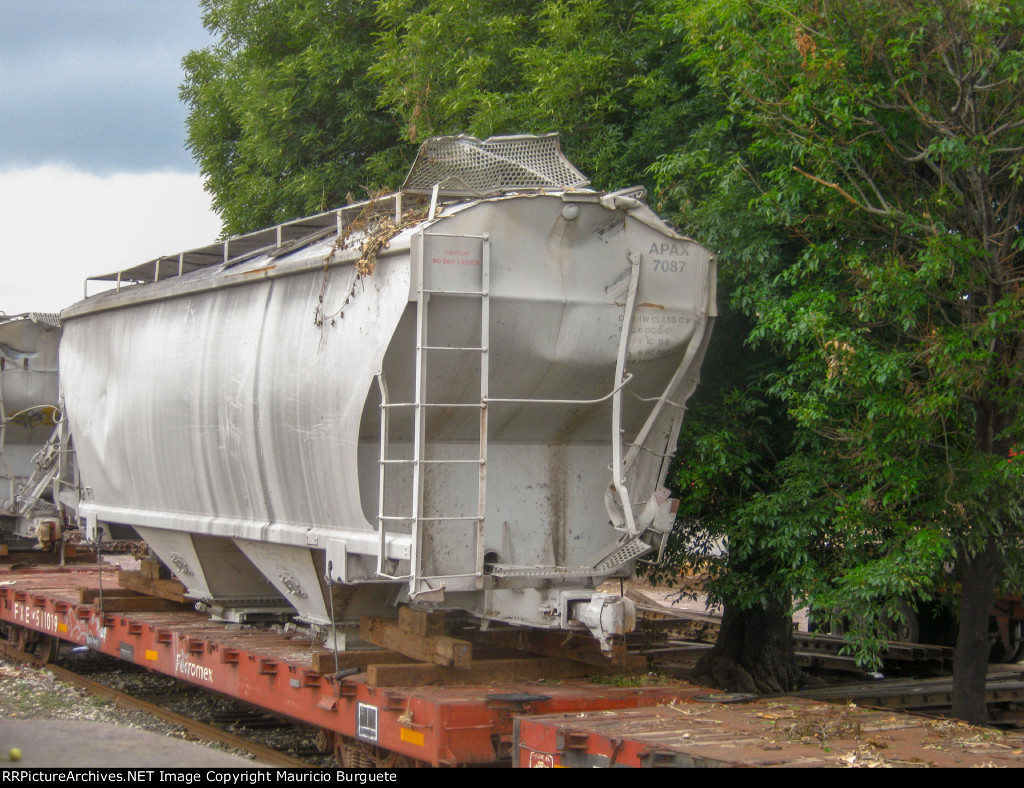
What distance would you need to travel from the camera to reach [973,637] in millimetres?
8836

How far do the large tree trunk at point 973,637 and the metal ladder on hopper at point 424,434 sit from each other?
4127mm

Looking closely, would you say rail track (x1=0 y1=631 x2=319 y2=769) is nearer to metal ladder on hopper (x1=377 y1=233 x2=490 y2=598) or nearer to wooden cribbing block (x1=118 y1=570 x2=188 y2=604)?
wooden cribbing block (x1=118 y1=570 x2=188 y2=604)

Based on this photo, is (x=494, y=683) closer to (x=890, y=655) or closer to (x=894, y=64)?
(x=894, y=64)

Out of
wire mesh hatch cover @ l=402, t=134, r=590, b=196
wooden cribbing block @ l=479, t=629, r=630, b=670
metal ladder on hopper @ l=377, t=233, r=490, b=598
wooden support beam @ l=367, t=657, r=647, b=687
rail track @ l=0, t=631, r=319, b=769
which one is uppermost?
wire mesh hatch cover @ l=402, t=134, r=590, b=196

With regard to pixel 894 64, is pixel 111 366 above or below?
below

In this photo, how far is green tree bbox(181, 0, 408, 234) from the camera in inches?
577

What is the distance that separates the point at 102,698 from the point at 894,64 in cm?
950

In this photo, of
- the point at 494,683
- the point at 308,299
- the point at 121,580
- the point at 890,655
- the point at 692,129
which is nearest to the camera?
the point at 494,683

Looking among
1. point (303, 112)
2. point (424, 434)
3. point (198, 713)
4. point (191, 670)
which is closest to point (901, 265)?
point (424, 434)

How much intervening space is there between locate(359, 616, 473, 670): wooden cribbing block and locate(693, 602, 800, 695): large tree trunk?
4667 millimetres

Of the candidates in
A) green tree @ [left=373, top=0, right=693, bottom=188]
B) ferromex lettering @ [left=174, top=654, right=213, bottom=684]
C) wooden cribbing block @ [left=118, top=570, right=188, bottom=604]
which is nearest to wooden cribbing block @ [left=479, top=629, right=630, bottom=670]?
ferromex lettering @ [left=174, top=654, right=213, bottom=684]

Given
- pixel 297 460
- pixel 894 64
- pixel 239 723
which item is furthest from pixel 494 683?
pixel 894 64

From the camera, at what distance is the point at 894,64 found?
7898 millimetres

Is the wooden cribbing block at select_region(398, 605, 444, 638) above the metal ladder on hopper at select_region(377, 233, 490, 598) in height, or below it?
below
